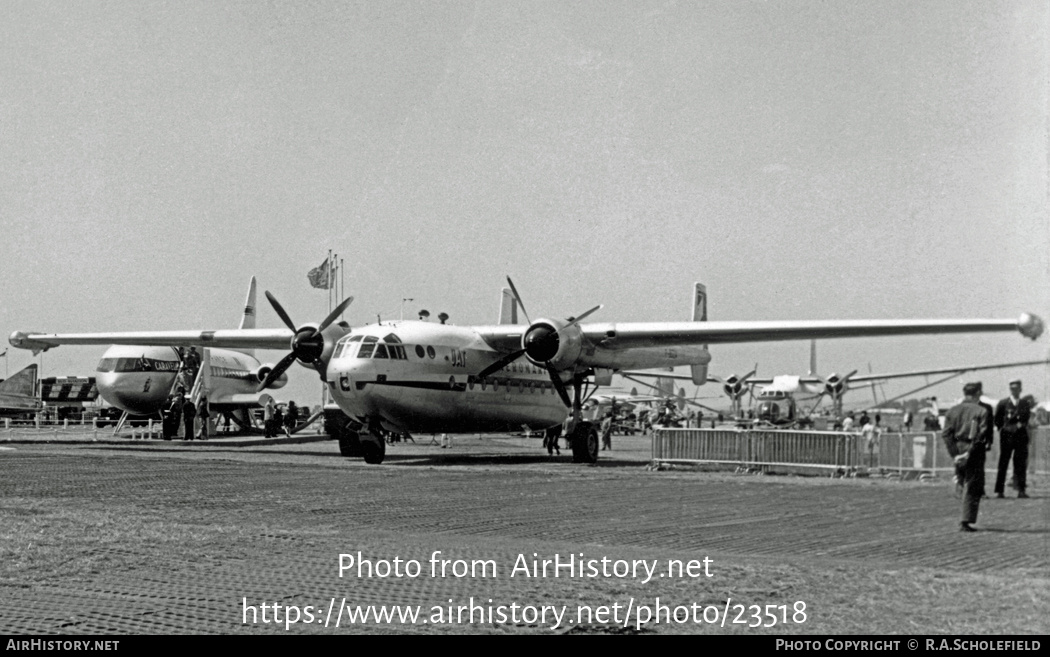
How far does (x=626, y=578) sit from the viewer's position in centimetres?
740

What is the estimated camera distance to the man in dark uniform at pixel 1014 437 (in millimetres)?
10695

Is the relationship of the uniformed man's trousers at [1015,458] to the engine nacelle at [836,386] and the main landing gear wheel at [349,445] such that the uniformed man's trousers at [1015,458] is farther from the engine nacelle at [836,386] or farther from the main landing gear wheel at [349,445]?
the engine nacelle at [836,386]

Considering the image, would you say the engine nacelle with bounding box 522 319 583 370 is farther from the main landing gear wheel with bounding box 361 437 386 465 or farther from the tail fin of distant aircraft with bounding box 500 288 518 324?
the tail fin of distant aircraft with bounding box 500 288 518 324

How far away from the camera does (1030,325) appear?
5914 millimetres

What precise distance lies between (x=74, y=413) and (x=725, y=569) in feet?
239

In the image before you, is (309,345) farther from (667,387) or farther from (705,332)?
(667,387)

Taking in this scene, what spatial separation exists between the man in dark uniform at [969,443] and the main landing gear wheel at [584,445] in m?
16.5

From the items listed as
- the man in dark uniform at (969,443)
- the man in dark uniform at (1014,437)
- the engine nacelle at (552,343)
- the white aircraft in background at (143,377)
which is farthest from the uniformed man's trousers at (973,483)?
the white aircraft in background at (143,377)

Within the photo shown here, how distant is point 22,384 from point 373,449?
1953 inches

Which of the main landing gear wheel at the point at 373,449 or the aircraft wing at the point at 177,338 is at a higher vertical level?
the aircraft wing at the point at 177,338

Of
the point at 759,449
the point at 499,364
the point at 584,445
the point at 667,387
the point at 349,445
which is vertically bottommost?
the point at 349,445

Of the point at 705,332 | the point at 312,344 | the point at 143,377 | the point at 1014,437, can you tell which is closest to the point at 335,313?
the point at 312,344
